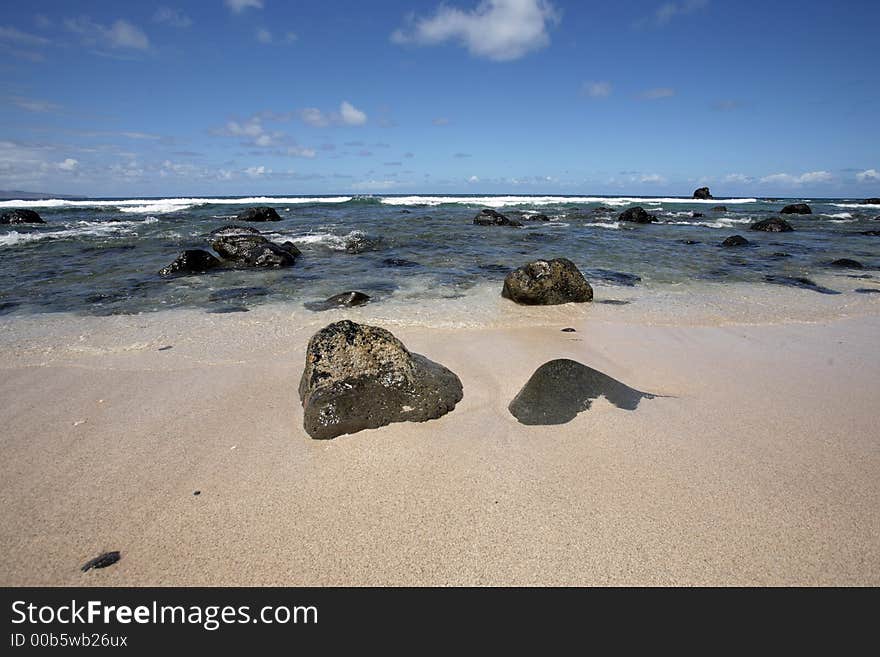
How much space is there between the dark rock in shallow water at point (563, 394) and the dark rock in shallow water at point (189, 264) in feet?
26.2

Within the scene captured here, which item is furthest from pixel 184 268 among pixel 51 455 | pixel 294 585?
pixel 294 585

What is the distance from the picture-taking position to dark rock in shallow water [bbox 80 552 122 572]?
6.38 feet

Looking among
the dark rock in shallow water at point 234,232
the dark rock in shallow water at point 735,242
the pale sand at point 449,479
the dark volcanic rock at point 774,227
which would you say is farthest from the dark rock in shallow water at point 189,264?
the dark volcanic rock at point 774,227

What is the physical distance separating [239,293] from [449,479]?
5888 millimetres

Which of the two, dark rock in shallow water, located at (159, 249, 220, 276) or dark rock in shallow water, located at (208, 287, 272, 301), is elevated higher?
dark rock in shallow water, located at (159, 249, 220, 276)

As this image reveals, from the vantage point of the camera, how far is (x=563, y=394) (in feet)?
10.9

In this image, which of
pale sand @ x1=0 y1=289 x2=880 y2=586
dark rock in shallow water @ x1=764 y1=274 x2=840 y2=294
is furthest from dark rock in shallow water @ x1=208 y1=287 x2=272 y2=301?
dark rock in shallow water @ x1=764 y1=274 x2=840 y2=294

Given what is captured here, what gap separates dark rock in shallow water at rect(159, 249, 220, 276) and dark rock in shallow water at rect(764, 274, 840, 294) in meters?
10.9

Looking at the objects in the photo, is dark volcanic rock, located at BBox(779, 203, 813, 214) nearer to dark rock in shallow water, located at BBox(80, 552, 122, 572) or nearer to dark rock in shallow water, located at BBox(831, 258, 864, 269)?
dark rock in shallow water, located at BBox(831, 258, 864, 269)

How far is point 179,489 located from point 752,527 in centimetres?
293

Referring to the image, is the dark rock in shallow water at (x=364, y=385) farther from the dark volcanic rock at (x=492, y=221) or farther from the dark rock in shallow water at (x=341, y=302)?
the dark volcanic rock at (x=492, y=221)

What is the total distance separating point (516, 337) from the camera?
5.12 meters
